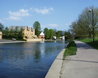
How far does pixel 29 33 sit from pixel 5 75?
453 feet

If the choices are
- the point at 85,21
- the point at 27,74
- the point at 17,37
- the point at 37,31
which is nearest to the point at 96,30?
the point at 85,21

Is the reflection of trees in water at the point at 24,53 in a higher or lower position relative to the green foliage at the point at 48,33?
lower

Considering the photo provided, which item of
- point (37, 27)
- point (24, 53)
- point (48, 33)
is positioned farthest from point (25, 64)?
point (37, 27)

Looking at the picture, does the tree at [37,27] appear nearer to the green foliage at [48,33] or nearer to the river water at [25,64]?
the green foliage at [48,33]

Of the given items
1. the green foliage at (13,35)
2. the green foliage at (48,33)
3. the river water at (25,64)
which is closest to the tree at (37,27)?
the green foliage at (48,33)

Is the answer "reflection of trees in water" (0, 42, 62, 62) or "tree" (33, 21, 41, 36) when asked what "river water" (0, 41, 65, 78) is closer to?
"reflection of trees in water" (0, 42, 62, 62)

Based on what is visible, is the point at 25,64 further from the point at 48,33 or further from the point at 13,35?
the point at 48,33

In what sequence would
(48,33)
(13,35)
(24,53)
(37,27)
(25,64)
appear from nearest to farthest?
(25,64) → (24,53) → (13,35) → (48,33) → (37,27)

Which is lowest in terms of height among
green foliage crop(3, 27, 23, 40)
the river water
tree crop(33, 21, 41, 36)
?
the river water

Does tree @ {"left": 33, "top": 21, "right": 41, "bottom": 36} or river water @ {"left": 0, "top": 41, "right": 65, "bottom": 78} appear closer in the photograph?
river water @ {"left": 0, "top": 41, "right": 65, "bottom": 78}

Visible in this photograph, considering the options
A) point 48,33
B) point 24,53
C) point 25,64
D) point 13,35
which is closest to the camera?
point 25,64

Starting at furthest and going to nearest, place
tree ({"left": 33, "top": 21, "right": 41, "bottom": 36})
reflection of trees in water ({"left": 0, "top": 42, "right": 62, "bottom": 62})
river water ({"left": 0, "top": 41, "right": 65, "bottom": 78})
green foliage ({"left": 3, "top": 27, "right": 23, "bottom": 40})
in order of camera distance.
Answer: tree ({"left": 33, "top": 21, "right": 41, "bottom": 36})
green foliage ({"left": 3, "top": 27, "right": 23, "bottom": 40})
reflection of trees in water ({"left": 0, "top": 42, "right": 62, "bottom": 62})
river water ({"left": 0, "top": 41, "right": 65, "bottom": 78})

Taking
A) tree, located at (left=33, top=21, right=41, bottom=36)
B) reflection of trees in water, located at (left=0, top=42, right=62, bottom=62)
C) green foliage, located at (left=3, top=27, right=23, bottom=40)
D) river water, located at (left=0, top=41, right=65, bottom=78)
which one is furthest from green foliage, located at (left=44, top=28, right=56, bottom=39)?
river water, located at (left=0, top=41, right=65, bottom=78)

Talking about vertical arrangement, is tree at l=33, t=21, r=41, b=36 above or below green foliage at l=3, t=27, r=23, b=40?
above
